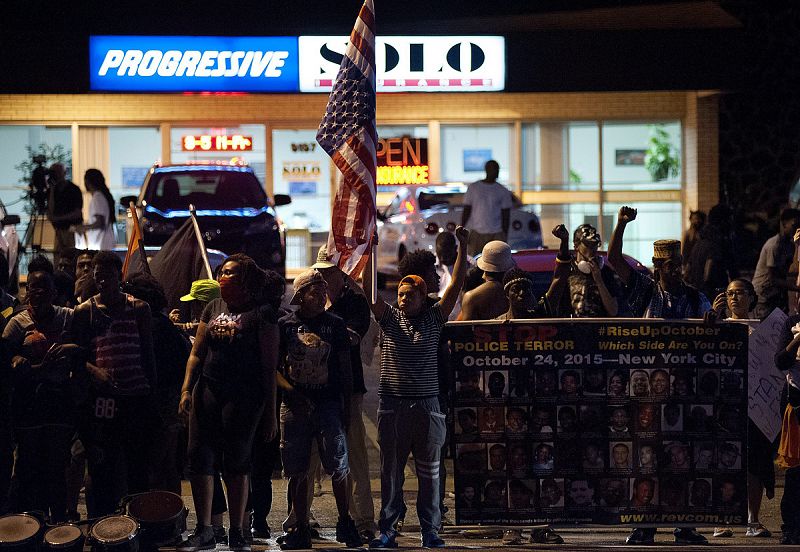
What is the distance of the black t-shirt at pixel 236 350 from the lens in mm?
7793

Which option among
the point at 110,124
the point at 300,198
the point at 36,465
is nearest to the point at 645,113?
the point at 300,198

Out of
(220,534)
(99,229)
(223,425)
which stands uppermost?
(99,229)

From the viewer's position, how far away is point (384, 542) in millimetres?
8148

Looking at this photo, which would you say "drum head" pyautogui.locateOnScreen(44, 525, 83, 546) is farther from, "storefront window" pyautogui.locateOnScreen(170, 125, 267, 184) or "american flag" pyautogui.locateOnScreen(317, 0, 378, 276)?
"storefront window" pyautogui.locateOnScreen(170, 125, 267, 184)

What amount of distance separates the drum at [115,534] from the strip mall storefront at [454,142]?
17.2 meters

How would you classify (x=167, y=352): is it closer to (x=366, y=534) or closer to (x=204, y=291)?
(x=204, y=291)

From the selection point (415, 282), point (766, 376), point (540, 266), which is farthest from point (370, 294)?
point (540, 266)

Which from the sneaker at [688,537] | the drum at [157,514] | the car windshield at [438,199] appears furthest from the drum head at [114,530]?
the car windshield at [438,199]

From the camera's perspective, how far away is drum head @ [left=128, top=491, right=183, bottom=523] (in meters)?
7.66

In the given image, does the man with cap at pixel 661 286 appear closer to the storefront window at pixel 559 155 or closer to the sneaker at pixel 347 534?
the sneaker at pixel 347 534

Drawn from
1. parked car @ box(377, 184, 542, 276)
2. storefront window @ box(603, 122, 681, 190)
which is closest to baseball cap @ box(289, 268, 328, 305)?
parked car @ box(377, 184, 542, 276)

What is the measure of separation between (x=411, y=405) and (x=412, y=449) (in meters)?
0.32

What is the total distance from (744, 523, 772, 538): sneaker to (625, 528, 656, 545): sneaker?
0.73 meters

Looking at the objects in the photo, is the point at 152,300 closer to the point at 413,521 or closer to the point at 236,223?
the point at 413,521
